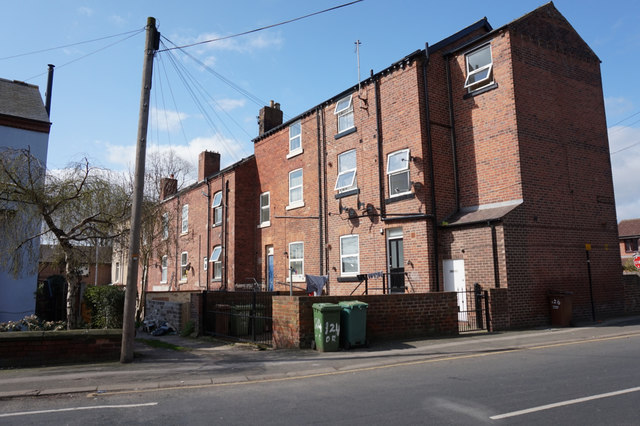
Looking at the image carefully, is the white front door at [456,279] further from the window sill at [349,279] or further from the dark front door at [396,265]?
the window sill at [349,279]

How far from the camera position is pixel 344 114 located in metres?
19.9

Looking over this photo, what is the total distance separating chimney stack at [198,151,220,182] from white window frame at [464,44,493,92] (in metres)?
18.3

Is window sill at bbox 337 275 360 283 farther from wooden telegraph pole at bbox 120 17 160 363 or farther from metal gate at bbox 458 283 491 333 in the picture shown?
wooden telegraph pole at bbox 120 17 160 363

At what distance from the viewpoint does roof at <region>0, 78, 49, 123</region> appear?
15726mm

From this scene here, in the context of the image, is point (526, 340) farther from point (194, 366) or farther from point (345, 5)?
point (345, 5)

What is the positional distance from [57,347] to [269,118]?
1884 cm

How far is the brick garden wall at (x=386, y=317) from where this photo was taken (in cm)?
1119

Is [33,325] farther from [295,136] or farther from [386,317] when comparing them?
[295,136]

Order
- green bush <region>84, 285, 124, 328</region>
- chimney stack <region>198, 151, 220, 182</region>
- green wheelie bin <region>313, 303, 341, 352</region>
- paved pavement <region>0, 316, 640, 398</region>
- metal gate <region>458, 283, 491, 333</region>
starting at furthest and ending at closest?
chimney stack <region>198, 151, 220, 182</region>, green bush <region>84, 285, 124, 328</region>, metal gate <region>458, 283, 491, 333</region>, green wheelie bin <region>313, 303, 341, 352</region>, paved pavement <region>0, 316, 640, 398</region>

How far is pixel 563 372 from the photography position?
7.46 meters

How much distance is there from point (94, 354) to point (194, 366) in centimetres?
241

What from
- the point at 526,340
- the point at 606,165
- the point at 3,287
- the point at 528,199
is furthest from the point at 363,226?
the point at 3,287

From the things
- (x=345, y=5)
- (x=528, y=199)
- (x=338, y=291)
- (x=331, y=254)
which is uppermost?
(x=345, y=5)

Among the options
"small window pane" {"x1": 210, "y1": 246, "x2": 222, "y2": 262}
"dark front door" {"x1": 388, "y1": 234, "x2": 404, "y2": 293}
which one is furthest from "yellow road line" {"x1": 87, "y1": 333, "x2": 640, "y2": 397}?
"small window pane" {"x1": 210, "y1": 246, "x2": 222, "y2": 262}
